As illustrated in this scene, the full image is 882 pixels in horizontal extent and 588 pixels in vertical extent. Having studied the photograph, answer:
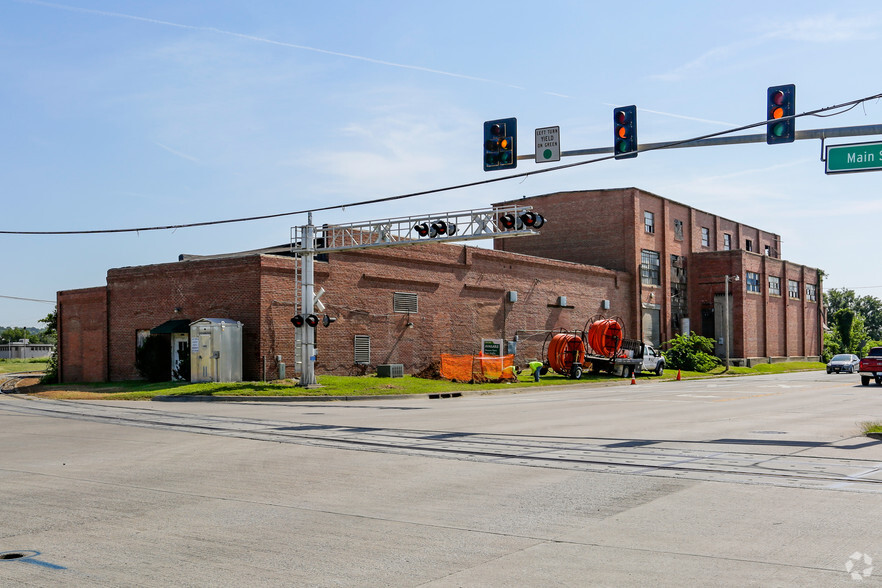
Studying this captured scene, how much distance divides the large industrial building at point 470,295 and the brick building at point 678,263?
0.37ft

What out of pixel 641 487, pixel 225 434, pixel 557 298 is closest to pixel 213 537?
pixel 641 487

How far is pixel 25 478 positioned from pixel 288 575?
22.0ft

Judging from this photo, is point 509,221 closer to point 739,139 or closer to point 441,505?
Answer: point 739,139

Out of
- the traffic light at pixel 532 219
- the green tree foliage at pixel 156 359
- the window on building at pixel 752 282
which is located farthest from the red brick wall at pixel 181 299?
the window on building at pixel 752 282

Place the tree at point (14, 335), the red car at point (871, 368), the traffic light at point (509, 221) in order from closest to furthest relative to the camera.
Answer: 1. the traffic light at point (509, 221)
2. the red car at point (871, 368)
3. the tree at point (14, 335)

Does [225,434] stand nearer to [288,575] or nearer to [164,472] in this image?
[164,472]

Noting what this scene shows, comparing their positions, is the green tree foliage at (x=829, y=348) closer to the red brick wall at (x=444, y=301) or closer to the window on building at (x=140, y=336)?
the red brick wall at (x=444, y=301)

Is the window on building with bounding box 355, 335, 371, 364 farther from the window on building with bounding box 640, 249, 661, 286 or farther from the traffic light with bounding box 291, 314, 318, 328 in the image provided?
the window on building with bounding box 640, 249, 661, 286

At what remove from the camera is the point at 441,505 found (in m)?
9.27

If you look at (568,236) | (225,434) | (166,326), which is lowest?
(225,434)

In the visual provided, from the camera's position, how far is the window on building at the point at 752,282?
69750 mm

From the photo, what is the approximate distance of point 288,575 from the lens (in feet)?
20.9

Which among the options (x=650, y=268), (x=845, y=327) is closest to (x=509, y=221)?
(x=650, y=268)

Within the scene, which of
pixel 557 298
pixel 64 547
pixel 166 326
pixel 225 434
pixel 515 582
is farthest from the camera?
pixel 557 298
